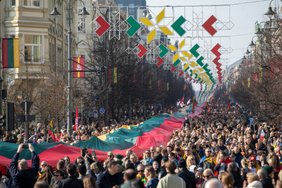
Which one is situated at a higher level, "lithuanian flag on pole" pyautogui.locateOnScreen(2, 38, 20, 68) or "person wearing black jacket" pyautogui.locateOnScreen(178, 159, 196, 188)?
"lithuanian flag on pole" pyautogui.locateOnScreen(2, 38, 20, 68)

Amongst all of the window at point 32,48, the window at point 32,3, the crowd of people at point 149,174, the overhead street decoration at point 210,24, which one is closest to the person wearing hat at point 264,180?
the crowd of people at point 149,174

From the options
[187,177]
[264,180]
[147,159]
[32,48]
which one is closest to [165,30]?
[32,48]

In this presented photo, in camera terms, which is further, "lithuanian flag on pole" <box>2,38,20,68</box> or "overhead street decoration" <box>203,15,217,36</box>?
"overhead street decoration" <box>203,15,217,36</box>

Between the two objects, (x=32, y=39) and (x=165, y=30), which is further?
(x=32, y=39)

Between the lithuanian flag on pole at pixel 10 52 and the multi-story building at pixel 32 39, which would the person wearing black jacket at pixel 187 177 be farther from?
the multi-story building at pixel 32 39

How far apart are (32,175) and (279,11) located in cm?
3819

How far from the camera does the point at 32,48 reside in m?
54.4

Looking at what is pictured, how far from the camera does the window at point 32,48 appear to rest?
53.5 m

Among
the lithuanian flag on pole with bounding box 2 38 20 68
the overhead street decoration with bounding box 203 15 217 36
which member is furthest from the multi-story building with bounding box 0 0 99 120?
the lithuanian flag on pole with bounding box 2 38 20 68

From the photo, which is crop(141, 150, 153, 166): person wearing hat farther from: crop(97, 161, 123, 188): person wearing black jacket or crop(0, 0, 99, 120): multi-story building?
crop(0, 0, 99, 120): multi-story building

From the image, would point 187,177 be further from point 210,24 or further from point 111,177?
point 210,24

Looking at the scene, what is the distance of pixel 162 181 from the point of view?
515 inches

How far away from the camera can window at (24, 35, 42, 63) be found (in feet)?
176

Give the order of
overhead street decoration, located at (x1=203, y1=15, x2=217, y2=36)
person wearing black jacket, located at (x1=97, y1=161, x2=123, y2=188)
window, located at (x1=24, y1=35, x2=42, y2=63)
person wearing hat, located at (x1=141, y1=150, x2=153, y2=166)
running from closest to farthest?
person wearing black jacket, located at (x1=97, y1=161, x2=123, y2=188), person wearing hat, located at (x1=141, y1=150, x2=153, y2=166), overhead street decoration, located at (x1=203, y1=15, x2=217, y2=36), window, located at (x1=24, y1=35, x2=42, y2=63)
